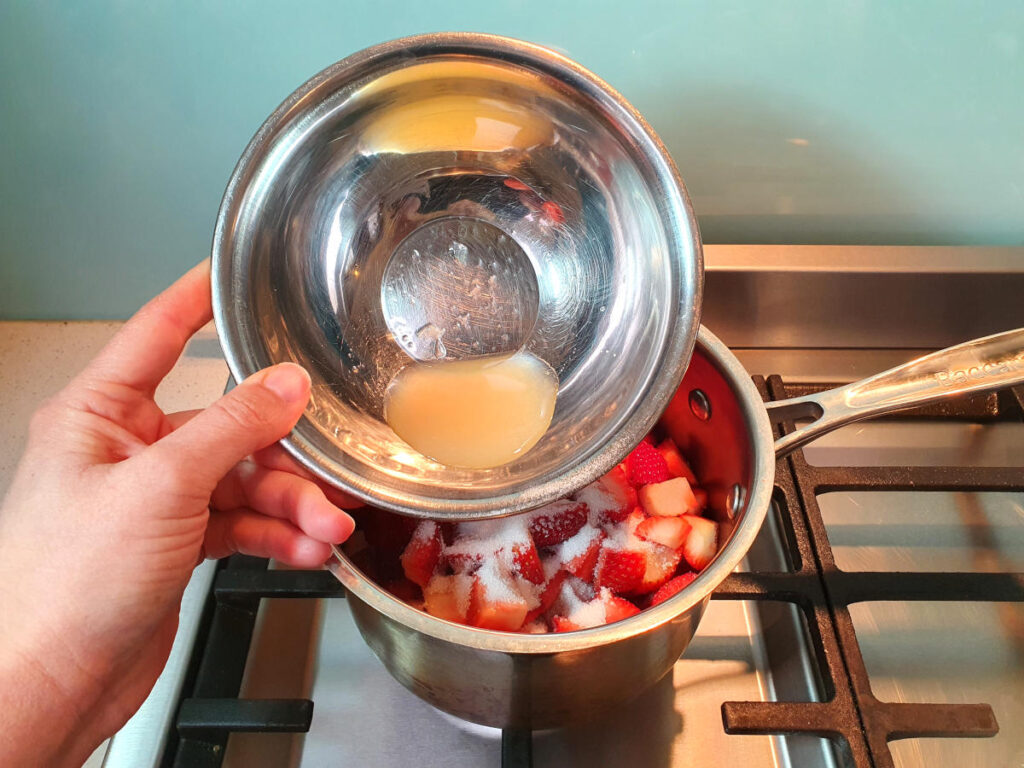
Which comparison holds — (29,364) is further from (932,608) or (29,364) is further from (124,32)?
(932,608)

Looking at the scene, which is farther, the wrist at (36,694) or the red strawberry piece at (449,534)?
the red strawberry piece at (449,534)

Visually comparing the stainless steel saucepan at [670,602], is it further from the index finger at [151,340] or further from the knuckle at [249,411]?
the index finger at [151,340]

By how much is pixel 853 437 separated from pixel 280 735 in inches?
24.7

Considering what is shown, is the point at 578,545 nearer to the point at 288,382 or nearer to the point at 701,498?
the point at 701,498

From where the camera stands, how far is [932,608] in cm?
70

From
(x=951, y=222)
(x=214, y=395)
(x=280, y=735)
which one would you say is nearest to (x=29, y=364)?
(x=214, y=395)

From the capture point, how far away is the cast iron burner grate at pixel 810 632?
0.54 metres

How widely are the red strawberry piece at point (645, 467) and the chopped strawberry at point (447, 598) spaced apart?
0.55ft

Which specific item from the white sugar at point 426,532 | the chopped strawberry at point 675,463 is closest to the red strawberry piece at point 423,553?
the white sugar at point 426,532

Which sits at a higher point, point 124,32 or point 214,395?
point 124,32

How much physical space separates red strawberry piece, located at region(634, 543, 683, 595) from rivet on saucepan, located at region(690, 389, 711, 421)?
113mm

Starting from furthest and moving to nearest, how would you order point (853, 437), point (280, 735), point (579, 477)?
point (853, 437), point (280, 735), point (579, 477)

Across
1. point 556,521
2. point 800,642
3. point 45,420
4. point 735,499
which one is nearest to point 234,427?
point 45,420

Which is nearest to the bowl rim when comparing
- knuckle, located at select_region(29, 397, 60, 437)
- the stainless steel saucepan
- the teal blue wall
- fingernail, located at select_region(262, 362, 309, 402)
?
the stainless steel saucepan
